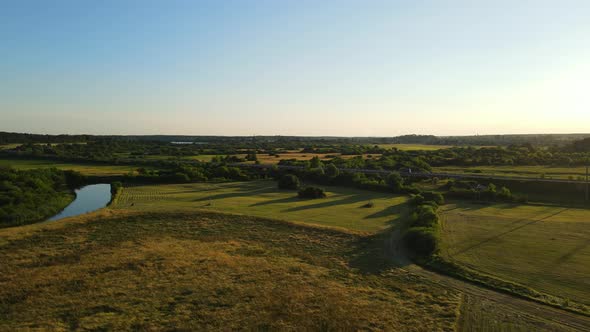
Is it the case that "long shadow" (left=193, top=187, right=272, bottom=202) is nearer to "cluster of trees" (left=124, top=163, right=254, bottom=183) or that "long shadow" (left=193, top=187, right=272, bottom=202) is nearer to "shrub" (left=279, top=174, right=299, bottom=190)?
"shrub" (left=279, top=174, right=299, bottom=190)

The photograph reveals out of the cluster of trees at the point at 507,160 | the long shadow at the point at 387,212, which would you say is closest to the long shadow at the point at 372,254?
the long shadow at the point at 387,212

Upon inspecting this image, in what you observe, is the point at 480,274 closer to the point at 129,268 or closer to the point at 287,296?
the point at 287,296

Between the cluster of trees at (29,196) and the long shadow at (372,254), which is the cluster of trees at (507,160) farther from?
the cluster of trees at (29,196)

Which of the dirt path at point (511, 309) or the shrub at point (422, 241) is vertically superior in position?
the shrub at point (422, 241)

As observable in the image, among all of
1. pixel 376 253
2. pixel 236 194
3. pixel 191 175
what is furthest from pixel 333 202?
pixel 191 175

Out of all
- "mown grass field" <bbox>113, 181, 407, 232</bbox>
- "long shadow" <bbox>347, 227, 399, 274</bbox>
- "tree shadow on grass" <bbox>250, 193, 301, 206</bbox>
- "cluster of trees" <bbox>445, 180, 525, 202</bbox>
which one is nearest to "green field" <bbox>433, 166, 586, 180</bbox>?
"cluster of trees" <bbox>445, 180, 525, 202</bbox>

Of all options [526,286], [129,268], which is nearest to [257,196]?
[129,268]
